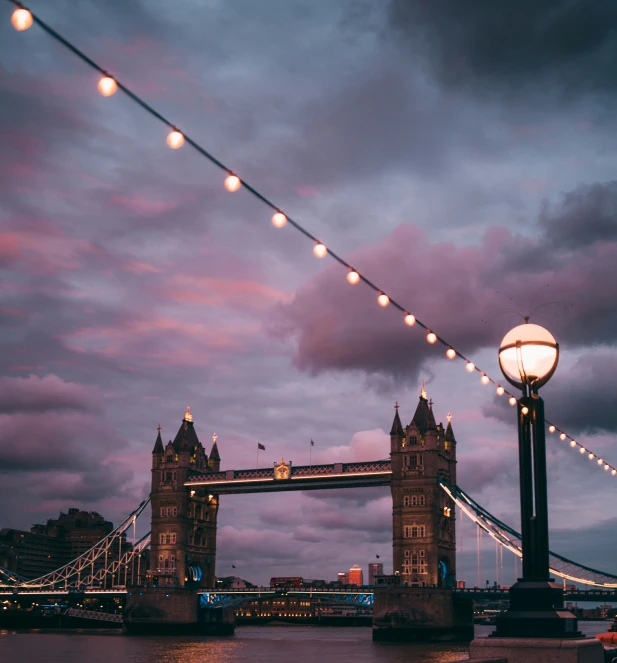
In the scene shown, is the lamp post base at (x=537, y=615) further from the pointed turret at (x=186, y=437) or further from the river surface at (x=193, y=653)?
the pointed turret at (x=186, y=437)

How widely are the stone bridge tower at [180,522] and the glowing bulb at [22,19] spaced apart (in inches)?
3830

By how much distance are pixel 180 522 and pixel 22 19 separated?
9765 cm

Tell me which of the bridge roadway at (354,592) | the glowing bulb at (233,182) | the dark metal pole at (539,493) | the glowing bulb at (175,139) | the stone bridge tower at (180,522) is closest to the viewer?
the dark metal pole at (539,493)

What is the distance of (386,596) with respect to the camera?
285ft

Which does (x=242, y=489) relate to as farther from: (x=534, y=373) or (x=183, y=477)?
(x=534, y=373)

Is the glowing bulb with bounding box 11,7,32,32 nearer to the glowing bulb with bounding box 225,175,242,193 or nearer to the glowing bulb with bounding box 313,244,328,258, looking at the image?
the glowing bulb with bounding box 225,175,242,193

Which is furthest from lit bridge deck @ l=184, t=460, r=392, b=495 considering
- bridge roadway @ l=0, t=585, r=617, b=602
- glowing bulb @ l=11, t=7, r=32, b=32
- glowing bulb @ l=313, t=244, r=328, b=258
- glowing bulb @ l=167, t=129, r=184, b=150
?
glowing bulb @ l=11, t=7, r=32, b=32

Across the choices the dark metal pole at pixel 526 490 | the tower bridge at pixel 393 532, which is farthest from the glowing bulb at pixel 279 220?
the tower bridge at pixel 393 532

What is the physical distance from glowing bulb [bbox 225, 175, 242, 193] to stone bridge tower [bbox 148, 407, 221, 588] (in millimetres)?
94737

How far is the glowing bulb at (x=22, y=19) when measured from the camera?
26.7ft

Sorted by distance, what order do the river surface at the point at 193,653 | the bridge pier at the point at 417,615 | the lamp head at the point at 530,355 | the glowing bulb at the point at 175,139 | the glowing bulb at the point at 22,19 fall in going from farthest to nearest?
→ the bridge pier at the point at 417,615 → the river surface at the point at 193,653 → the glowing bulb at the point at 175,139 → the lamp head at the point at 530,355 → the glowing bulb at the point at 22,19

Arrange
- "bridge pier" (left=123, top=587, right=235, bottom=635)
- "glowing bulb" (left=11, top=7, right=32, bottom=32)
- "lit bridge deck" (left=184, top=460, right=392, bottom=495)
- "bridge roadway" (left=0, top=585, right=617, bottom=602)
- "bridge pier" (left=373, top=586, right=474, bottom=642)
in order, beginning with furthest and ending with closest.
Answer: "bridge pier" (left=123, top=587, right=235, bottom=635) → "lit bridge deck" (left=184, top=460, right=392, bottom=495) → "bridge roadway" (left=0, top=585, right=617, bottom=602) → "bridge pier" (left=373, top=586, right=474, bottom=642) → "glowing bulb" (left=11, top=7, right=32, bottom=32)

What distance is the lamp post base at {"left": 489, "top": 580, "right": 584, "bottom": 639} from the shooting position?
8242 millimetres

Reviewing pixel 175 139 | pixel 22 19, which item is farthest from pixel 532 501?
pixel 22 19
